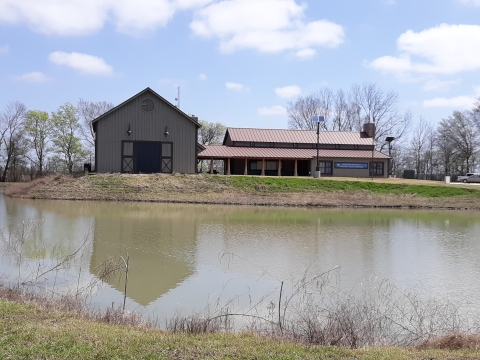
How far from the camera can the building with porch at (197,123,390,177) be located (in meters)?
→ 50.1

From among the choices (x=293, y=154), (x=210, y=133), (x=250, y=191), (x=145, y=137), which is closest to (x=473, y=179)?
(x=293, y=154)

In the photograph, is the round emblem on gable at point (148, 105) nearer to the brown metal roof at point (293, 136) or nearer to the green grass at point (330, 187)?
the green grass at point (330, 187)

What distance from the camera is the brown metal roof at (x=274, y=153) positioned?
161 feet

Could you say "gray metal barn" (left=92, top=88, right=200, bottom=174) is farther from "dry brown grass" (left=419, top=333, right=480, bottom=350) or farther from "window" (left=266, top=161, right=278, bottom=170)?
"dry brown grass" (left=419, top=333, right=480, bottom=350)

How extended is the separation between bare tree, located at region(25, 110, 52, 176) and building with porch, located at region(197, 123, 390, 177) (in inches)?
1067

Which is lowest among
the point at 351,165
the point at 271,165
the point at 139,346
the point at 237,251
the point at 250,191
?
the point at 237,251

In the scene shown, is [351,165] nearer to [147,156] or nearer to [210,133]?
[147,156]

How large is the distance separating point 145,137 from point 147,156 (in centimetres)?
174

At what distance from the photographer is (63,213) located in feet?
86.2

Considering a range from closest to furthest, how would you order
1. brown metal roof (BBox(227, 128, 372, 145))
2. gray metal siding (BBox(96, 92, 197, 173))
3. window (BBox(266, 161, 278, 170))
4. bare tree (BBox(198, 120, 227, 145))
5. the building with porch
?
gray metal siding (BBox(96, 92, 197, 173)) < the building with porch < window (BBox(266, 161, 278, 170)) < brown metal roof (BBox(227, 128, 372, 145)) < bare tree (BBox(198, 120, 227, 145))

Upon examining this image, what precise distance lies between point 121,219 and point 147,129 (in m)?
18.4

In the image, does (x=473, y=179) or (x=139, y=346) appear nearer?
(x=139, y=346)

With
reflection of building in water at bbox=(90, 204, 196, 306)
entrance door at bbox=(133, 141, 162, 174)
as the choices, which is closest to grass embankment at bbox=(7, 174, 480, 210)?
entrance door at bbox=(133, 141, 162, 174)

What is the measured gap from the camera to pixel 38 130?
6425cm
